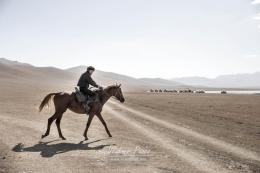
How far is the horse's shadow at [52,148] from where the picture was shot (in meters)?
15.3

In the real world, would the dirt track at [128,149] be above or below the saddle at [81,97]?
below

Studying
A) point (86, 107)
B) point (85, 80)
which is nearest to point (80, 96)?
point (86, 107)

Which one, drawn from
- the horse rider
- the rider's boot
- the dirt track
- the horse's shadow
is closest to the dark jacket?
the horse rider

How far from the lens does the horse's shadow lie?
15316 millimetres

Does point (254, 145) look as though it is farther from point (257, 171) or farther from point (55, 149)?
point (55, 149)

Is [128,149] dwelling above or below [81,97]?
below

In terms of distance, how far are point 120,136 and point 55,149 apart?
16.6ft

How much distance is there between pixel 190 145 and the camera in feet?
59.3

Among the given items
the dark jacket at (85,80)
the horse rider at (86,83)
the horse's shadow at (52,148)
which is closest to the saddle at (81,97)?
the horse rider at (86,83)

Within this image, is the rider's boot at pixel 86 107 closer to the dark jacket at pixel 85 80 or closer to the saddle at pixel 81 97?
the saddle at pixel 81 97

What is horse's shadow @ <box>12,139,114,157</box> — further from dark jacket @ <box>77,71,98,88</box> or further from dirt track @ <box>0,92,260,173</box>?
dark jacket @ <box>77,71,98,88</box>

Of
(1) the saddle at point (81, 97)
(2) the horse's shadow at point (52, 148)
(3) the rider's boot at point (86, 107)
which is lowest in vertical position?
(2) the horse's shadow at point (52, 148)

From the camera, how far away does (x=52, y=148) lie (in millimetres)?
16156

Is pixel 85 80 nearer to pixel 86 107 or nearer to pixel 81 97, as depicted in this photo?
pixel 81 97
